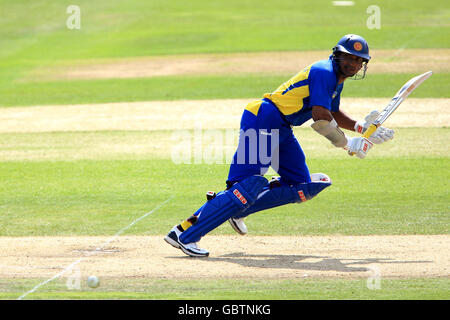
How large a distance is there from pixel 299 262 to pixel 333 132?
1.32m

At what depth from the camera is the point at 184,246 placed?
7.62 meters

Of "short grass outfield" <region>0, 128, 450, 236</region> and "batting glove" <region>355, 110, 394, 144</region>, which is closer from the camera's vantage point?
"batting glove" <region>355, 110, 394, 144</region>

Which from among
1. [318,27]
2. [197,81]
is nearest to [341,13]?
[318,27]

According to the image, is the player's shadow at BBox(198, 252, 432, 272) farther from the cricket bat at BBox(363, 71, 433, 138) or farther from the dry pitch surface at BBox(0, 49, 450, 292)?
the cricket bat at BBox(363, 71, 433, 138)

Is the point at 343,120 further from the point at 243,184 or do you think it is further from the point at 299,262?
the point at 299,262

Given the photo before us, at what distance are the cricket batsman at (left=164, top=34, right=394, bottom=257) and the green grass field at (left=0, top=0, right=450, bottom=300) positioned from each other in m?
0.96

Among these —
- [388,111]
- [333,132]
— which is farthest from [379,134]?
[333,132]

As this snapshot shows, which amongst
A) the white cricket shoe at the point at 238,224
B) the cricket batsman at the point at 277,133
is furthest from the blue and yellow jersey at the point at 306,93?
the white cricket shoe at the point at 238,224

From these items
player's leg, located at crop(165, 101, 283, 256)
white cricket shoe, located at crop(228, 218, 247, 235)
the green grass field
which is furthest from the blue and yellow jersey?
the green grass field

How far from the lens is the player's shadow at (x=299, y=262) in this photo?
716cm

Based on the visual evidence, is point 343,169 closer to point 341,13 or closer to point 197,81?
point 197,81

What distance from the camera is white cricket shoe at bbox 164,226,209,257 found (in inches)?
300

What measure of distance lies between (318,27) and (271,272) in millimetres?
24742
